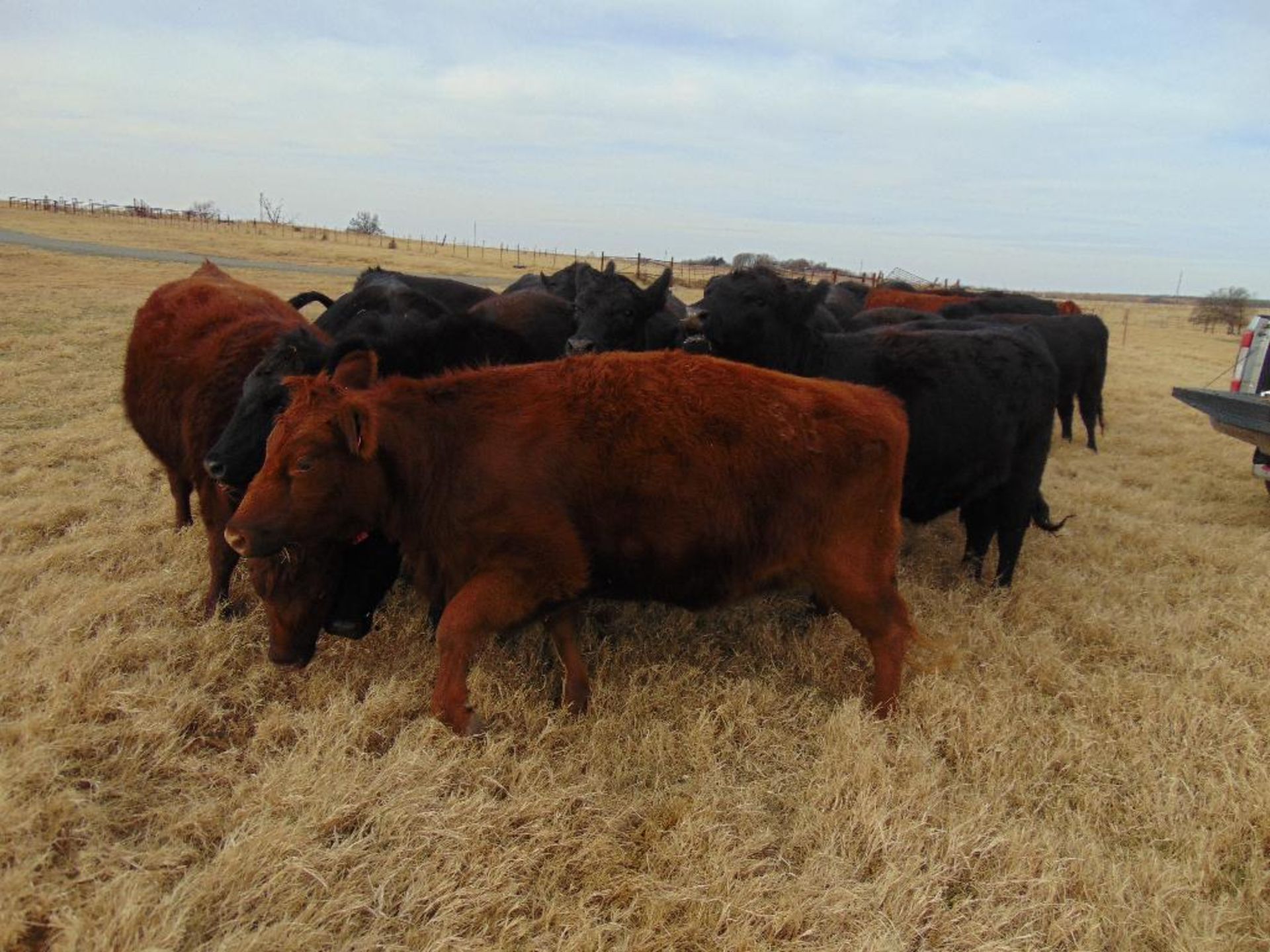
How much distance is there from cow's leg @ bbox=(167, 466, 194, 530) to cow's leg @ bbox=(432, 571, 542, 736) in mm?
3006

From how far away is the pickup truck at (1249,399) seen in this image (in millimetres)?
6266

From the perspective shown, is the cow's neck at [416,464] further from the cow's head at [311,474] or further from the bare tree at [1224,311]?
the bare tree at [1224,311]

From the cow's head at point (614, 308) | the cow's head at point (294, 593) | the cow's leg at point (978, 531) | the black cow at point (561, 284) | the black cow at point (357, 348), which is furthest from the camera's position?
the black cow at point (561, 284)

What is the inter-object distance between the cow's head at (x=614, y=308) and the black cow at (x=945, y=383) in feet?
2.22

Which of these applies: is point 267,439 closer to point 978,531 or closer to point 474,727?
point 474,727

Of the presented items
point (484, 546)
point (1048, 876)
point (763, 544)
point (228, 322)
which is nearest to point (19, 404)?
point (228, 322)

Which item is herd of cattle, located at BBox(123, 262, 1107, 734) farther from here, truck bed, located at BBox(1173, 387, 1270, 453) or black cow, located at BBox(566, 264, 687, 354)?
truck bed, located at BBox(1173, 387, 1270, 453)

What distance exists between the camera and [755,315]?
210 inches

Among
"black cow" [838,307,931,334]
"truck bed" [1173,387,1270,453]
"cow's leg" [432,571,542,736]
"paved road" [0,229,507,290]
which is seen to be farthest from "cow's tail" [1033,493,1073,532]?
"paved road" [0,229,507,290]

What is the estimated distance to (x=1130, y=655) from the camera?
4.18m

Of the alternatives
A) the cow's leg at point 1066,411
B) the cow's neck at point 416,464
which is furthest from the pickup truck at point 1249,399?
the cow's neck at point 416,464

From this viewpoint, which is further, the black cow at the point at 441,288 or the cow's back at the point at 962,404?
the black cow at the point at 441,288

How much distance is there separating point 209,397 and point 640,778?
306cm

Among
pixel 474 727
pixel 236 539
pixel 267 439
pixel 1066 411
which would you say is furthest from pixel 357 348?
pixel 1066 411
